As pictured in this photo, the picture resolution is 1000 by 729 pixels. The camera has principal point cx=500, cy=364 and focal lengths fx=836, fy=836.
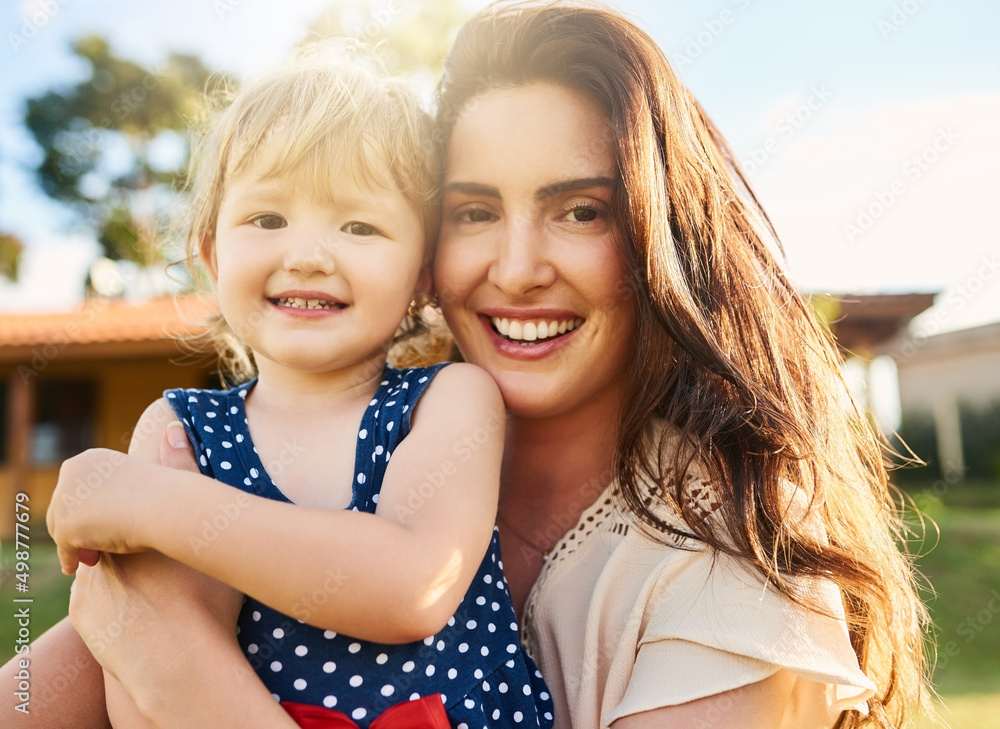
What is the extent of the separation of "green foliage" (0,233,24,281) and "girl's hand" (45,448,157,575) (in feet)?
89.2

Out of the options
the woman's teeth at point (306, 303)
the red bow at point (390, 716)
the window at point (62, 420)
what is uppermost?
the woman's teeth at point (306, 303)

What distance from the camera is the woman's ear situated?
2.03m

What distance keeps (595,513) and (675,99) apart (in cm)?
102

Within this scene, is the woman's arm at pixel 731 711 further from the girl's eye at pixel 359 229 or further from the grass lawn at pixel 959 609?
the grass lawn at pixel 959 609

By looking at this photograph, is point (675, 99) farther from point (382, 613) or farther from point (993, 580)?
point (993, 580)

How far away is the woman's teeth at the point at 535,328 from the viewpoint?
2.04m

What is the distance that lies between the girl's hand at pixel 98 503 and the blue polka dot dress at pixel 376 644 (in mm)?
310

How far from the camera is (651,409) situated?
1941 mm

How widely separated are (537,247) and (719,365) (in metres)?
0.49

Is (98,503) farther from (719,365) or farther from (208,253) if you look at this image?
(719,365)

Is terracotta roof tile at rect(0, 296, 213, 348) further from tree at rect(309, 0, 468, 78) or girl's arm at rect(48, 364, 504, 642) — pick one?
A: girl's arm at rect(48, 364, 504, 642)

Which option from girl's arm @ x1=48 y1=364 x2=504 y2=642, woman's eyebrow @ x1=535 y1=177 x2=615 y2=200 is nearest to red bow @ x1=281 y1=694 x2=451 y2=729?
girl's arm @ x1=48 y1=364 x2=504 y2=642

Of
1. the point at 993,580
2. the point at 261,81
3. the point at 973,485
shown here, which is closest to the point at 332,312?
the point at 261,81

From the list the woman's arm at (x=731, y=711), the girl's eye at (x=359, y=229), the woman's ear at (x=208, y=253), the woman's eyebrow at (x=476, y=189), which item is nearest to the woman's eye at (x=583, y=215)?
the woman's eyebrow at (x=476, y=189)
